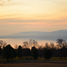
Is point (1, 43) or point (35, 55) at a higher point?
point (1, 43)

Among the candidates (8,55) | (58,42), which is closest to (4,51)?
(8,55)

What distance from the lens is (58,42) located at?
126125 mm

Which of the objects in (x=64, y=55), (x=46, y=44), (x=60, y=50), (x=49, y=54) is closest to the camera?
(x=49, y=54)

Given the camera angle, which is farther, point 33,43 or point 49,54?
point 33,43

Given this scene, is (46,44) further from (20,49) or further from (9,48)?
(9,48)

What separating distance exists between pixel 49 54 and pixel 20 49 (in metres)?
37.4

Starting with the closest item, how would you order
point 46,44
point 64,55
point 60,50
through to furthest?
point 60,50, point 64,55, point 46,44

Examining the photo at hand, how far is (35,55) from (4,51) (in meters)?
20.8

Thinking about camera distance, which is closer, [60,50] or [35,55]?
[35,55]

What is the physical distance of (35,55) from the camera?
103812mm

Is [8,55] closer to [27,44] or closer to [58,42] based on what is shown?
[27,44]

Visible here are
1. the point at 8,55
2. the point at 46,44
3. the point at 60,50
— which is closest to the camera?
the point at 8,55

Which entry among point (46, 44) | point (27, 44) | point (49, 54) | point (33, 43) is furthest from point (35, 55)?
point (46, 44)

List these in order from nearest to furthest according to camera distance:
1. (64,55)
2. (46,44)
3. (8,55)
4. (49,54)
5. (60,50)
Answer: (8,55) < (49,54) < (60,50) < (64,55) < (46,44)
